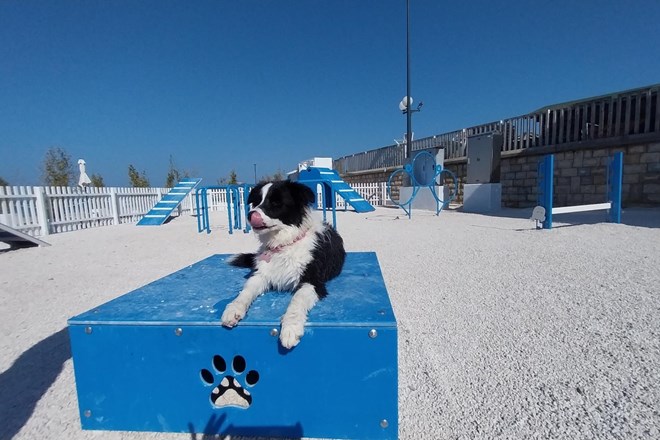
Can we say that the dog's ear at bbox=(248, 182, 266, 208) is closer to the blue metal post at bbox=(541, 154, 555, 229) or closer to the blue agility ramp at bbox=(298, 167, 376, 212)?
the blue metal post at bbox=(541, 154, 555, 229)

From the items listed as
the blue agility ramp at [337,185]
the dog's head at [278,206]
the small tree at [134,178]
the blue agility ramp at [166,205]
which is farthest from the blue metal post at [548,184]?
the small tree at [134,178]

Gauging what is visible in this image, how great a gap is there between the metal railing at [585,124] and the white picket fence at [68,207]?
15.5 meters

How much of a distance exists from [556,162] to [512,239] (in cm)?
717

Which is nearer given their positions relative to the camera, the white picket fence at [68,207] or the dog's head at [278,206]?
the dog's head at [278,206]

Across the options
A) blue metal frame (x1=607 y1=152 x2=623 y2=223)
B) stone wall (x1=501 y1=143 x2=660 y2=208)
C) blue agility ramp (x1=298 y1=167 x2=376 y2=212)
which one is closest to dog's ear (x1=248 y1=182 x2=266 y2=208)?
blue metal frame (x1=607 y1=152 x2=623 y2=223)

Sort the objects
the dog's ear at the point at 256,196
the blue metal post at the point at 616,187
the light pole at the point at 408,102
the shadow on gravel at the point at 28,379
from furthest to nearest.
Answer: the light pole at the point at 408,102 < the blue metal post at the point at 616,187 < the dog's ear at the point at 256,196 < the shadow on gravel at the point at 28,379

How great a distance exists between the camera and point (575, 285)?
3.34 metres

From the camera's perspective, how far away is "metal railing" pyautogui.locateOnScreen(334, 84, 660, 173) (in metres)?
8.82

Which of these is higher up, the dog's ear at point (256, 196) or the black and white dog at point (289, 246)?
the dog's ear at point (256, 196)

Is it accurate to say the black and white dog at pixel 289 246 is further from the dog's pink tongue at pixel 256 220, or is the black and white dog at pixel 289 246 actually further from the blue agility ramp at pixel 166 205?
the blue agility ramp at pixel 166 205

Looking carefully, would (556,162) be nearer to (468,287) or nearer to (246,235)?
(468,287)

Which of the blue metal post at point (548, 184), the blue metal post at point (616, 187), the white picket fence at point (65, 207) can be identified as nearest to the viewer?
the blue metal post at point (548, 184)

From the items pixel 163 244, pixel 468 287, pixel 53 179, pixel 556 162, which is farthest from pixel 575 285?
pixel 53 179

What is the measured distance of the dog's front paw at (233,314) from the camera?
1458 millimetres
